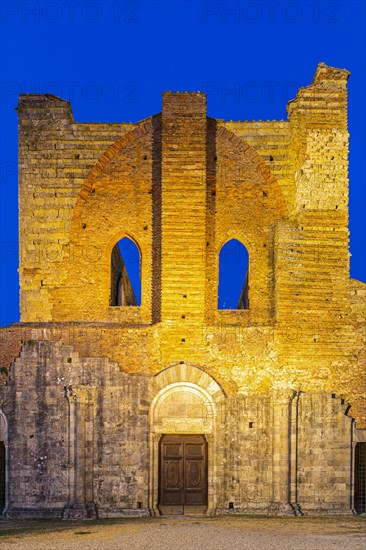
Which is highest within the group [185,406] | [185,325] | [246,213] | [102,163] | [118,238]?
[102,163]

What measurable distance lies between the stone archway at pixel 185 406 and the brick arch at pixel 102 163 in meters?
4.78

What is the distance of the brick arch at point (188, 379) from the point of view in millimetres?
15109

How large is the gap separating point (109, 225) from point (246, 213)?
3.65 m

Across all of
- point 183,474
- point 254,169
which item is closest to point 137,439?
point 183,474

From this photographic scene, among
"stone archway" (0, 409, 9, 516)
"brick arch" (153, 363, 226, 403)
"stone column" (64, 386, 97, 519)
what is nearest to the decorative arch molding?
"brick arch" (153, 363, 226, 403)

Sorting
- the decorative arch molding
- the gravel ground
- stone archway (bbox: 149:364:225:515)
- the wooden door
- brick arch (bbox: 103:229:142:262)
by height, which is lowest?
the gravel ground

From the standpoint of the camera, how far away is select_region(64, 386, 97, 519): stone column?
14414mm

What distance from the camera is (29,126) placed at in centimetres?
1683

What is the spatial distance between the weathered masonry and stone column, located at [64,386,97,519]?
0.11ft

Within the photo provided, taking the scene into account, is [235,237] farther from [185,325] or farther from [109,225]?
[109,225]

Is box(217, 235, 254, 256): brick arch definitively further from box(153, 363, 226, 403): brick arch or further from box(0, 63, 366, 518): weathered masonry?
box(153, 363, 226, 403): brick arch

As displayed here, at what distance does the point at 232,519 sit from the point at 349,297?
6.01 m

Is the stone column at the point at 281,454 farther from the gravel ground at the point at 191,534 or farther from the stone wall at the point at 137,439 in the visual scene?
the gravel ground at the point at 191,534

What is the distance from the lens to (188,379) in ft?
49.8
